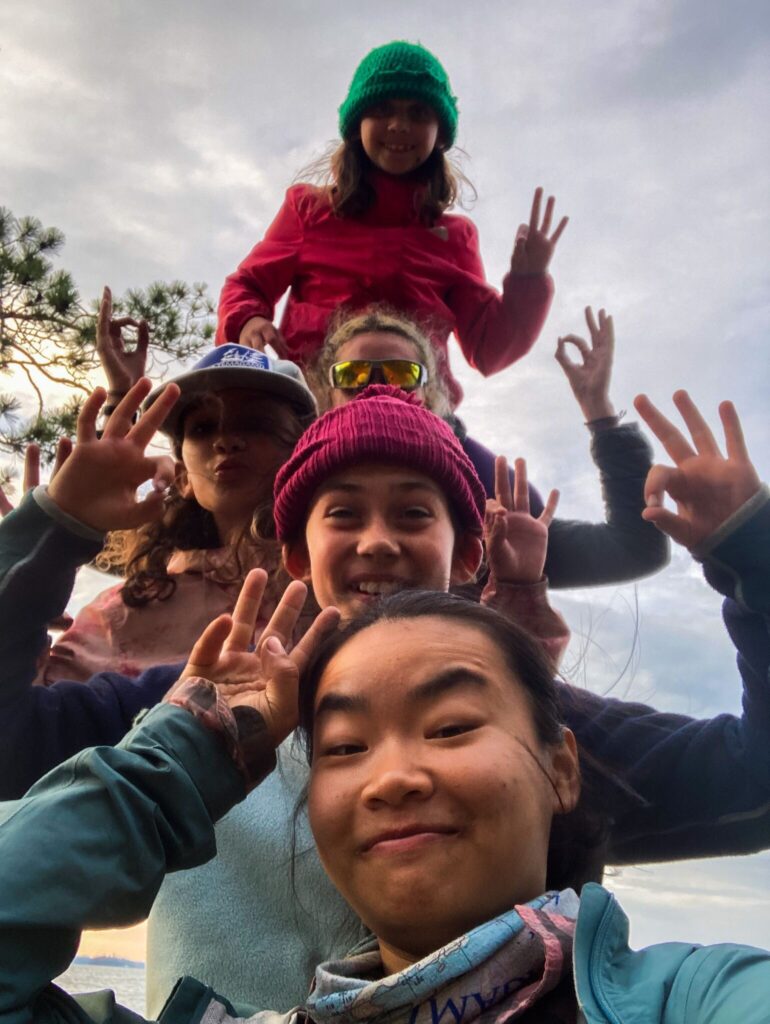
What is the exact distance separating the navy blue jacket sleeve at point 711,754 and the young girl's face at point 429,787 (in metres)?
0.44

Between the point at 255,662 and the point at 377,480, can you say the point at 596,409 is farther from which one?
the point at 255,662

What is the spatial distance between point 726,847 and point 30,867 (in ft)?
3.93

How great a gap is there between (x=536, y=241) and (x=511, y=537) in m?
1.63

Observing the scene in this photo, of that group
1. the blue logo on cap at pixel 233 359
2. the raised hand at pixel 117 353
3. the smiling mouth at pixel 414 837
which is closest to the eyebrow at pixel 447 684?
the smiling mouth at pixel 414 837

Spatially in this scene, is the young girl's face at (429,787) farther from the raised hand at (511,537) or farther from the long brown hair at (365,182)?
the long brown hair at (365,182)

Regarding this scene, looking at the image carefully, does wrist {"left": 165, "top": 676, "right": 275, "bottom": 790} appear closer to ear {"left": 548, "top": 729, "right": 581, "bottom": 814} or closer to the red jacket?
ear {"left": 548, "top": 729, "right": 581, "bottom": 814}

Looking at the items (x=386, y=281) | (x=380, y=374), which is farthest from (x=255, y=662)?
(x=386, y=281)

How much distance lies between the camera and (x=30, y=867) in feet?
3.15

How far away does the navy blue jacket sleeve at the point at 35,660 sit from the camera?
160cm

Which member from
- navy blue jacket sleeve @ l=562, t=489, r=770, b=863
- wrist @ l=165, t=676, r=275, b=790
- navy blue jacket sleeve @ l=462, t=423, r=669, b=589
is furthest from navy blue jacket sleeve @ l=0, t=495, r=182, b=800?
navy blue jacket sleeve @ l=462, t=423, r=669, b=589

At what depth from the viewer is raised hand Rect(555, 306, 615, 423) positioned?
2.90 meters

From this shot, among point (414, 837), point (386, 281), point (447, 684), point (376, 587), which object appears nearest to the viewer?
point (414, 837)

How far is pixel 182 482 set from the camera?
2566mm

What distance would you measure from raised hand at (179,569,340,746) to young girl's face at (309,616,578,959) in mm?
53
